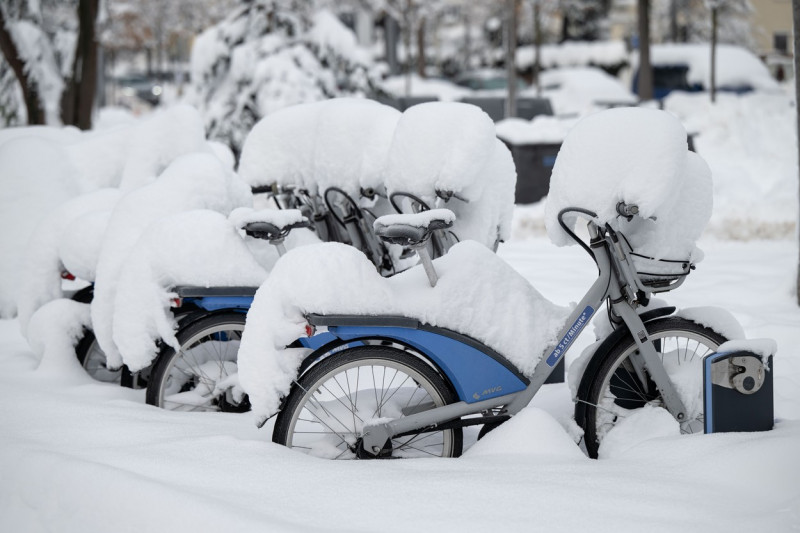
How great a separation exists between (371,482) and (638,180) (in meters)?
1.42

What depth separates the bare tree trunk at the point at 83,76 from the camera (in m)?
11.2

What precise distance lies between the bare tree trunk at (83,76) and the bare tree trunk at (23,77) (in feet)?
1.41

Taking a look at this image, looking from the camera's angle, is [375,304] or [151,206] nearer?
[375,304]

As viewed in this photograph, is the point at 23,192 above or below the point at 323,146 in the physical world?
below

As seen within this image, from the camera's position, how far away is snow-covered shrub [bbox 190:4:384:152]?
536 inches

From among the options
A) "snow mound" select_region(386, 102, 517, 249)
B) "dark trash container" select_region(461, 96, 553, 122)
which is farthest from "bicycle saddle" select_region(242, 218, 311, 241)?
"dark trash container" select_region(461, 96, 553, 122)

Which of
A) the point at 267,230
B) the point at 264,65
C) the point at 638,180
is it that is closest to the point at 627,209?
the point at 638,180

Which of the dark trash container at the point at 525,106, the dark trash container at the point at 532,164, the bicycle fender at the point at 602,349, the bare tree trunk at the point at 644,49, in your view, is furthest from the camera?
the bare tree trunk at the point at 644,49

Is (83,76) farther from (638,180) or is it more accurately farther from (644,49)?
(644,49)

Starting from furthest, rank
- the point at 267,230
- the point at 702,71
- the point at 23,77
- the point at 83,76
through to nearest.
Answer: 1. the point at 702,71
2. the point at 83,76
3. the point at 23,77
4. the point at 267,230

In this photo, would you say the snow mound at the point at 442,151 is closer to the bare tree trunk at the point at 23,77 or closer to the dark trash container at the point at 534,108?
the bare tree trunk at the point at 23,77

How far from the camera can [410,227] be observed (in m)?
3.26

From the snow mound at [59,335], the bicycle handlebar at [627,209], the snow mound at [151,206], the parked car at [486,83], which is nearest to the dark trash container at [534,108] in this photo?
the parked car at [486,83]

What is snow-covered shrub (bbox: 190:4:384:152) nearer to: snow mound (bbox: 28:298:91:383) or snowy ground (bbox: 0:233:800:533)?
snow mound (bbox: 28:298:91:383)
